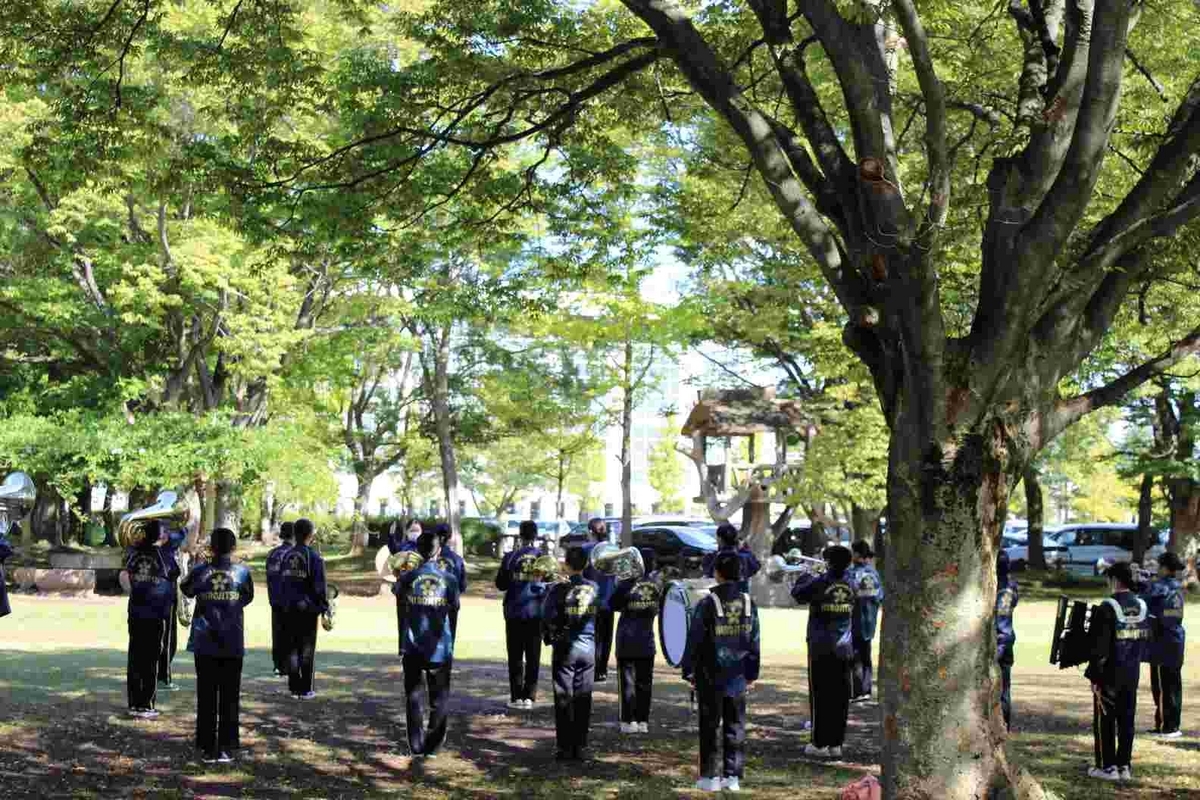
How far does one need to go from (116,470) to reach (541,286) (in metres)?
9.26

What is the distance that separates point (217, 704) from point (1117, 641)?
7.07 meters

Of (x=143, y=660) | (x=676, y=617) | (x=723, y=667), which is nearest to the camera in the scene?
(x=723, y=667)

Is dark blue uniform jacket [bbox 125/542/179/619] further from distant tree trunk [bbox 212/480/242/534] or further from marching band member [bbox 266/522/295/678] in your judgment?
distant tree trunk [bbox 212/480/242/534]

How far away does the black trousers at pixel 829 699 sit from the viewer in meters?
10.7

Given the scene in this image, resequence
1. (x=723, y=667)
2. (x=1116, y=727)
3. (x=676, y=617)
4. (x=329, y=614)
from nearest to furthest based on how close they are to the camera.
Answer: (x=723, y=667)
(x=676, y=617)
(x=1116, y=727)
(x=329, y=614)

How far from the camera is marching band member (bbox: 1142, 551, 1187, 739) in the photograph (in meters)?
11.6

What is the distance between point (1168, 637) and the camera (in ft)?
38.1

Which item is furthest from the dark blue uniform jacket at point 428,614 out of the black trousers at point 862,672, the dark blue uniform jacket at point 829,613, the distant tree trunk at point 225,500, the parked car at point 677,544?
the parked car at point 677,544

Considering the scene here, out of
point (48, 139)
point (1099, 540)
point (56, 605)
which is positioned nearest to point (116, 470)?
point (56, 605)

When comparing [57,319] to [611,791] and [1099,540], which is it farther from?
[1099,540]

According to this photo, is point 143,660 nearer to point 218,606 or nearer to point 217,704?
point 217,704

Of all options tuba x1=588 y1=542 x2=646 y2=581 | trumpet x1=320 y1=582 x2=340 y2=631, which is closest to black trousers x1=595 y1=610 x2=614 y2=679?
tuba x1=588 y1=542 x2=646 y2=581

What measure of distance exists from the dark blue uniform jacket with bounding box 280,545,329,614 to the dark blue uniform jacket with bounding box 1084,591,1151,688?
23.7 ft

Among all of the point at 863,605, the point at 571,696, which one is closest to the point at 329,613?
the point at 571,696
